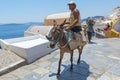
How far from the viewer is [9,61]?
568 centimetres

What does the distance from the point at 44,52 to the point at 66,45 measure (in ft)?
8.17

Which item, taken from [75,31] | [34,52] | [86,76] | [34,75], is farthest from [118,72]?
[34,52]

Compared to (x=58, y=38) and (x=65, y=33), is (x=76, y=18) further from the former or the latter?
(x=58, y=38)

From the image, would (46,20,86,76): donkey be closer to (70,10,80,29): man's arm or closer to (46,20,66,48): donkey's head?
(46,20,66,48): donkey's head

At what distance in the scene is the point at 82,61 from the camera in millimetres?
6031

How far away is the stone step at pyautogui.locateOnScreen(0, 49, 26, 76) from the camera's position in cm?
517

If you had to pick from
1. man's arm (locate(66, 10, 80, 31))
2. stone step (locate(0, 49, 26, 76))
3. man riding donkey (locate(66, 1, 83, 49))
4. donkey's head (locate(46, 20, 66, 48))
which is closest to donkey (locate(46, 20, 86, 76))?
donkey's head (locate(46, 20, 66, 48))

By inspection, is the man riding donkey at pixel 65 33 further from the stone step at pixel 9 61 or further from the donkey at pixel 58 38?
the stone step at pixel 9 61

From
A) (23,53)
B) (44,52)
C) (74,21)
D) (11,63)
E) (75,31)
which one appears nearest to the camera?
(74,21)

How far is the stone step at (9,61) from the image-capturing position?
17.0ft

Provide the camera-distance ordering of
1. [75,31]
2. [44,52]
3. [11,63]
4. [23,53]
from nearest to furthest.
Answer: [75,31], [11,63], [23,53], [44,52]

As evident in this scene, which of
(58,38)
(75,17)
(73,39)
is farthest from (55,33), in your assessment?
(75,17)

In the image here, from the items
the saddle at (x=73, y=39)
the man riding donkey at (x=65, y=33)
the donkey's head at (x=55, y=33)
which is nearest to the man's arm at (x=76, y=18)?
the man riding donkey at (x=65, y=33)

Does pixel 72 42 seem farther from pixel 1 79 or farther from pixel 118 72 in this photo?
pixel 1 79
